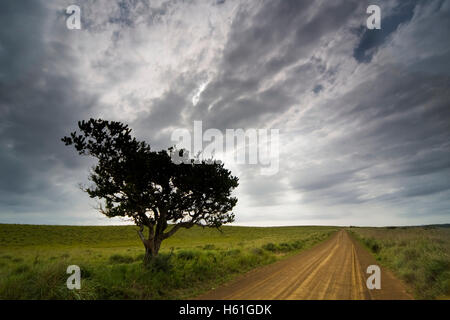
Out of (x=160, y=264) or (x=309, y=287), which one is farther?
(x=160, y=264)

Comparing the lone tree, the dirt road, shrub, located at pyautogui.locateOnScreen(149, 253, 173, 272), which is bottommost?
the dirt road

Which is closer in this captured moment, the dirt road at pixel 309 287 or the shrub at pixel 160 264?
the dirt road at pixel 309 287

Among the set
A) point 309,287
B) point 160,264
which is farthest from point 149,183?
point 309,287

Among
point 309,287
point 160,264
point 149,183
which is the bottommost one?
point 309,287

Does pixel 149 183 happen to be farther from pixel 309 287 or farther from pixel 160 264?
pixel 309 287

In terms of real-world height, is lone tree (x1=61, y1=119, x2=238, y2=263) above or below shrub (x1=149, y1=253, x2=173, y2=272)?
above

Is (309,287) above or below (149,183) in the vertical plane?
below

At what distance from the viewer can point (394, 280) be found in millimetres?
11922

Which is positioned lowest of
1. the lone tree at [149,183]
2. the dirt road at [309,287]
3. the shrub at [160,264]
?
the dirt road at [309,287]

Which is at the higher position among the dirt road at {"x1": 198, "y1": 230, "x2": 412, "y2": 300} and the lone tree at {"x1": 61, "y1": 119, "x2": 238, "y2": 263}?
the lone tree at {"x1": 61, "y1": 119, "x2": 238, "y2": 263}

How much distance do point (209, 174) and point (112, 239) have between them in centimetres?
6350

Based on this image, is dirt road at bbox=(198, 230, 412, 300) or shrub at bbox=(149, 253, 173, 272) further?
shrub at bbox=(149, 253, 173, 272)
